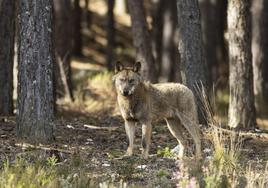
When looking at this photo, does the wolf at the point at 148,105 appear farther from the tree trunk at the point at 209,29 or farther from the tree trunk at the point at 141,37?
the tree trunk at the point at 209,29

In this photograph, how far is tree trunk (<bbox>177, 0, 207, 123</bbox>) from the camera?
15469mm

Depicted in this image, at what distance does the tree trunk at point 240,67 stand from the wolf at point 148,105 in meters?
3.46

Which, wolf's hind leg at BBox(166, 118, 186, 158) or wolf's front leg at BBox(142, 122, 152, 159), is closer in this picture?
wolf's front leg at BBox(142, 122, 152, 159)

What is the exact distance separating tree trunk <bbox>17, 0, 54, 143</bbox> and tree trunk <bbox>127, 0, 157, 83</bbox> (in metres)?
8.03

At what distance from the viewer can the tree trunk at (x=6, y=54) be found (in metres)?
16.0

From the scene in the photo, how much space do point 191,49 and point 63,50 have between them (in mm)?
8043

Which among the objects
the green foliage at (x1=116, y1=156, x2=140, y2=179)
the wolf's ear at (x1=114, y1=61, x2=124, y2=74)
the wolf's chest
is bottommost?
the green foliage at (x1=116, y1=156, x2=140, y2=179)

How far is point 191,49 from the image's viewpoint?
1559 centimetres

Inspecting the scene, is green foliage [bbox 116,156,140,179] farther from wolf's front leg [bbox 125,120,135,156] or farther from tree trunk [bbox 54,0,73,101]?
tree trunk [bbox 54,0,73,101]

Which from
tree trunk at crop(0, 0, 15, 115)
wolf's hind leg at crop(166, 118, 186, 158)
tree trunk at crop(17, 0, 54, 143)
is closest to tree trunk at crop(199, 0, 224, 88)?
tree trunk at crop(0, 0, 15, 115)

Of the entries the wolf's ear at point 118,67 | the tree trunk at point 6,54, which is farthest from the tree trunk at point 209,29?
the wolf's ear at point 118,67

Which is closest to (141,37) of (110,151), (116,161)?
(110,151)

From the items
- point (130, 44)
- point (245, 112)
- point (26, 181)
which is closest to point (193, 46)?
point (245, 112)

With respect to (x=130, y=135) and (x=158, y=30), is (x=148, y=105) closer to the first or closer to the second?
(x=130, y=135)
